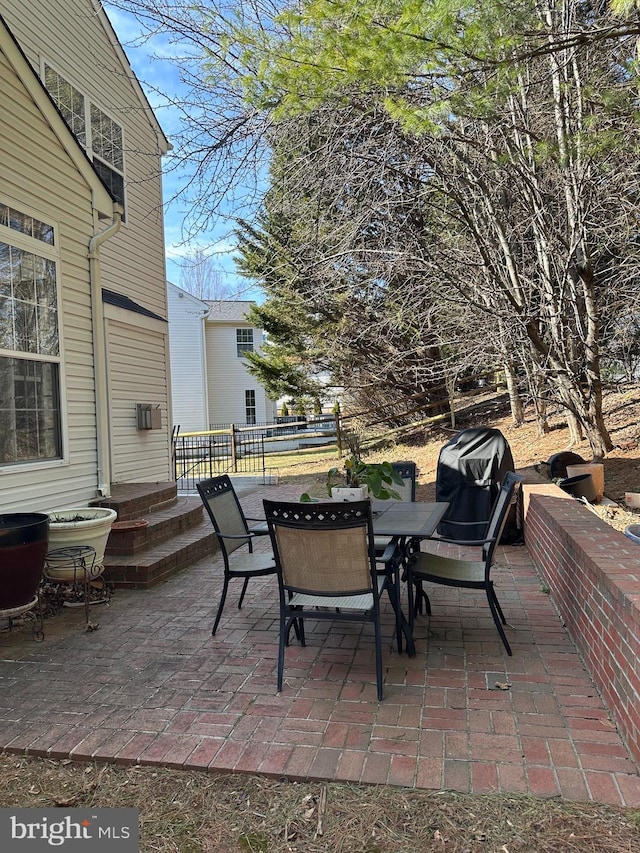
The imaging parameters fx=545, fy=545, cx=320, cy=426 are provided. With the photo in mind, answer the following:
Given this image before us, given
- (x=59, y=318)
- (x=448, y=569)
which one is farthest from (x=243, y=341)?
(x=448, y=569)

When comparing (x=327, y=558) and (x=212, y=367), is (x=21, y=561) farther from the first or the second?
(x=212, y=367)

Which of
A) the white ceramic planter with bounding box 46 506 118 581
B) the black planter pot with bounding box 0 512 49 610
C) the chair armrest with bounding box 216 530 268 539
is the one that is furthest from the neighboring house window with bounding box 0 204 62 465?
the chair armrest with bounding box 216 530 268 539

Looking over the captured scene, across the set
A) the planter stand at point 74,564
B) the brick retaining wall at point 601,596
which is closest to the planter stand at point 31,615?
the planter stand at point 74,564

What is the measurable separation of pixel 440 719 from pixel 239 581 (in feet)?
8.76

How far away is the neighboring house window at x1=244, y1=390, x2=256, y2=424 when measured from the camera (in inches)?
963

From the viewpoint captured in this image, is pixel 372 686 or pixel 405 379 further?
pixel 405 379

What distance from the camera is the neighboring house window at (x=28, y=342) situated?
4.33m

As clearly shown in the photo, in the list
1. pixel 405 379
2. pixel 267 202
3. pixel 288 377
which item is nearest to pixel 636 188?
pixel 267 202

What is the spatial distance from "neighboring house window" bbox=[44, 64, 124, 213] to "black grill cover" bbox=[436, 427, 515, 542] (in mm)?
5126

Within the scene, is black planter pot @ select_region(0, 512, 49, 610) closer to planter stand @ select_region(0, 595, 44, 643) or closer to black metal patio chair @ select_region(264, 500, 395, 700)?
planter stand @ select_region(0, 595, 44, 643)

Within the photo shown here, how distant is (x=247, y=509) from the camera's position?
26.1ft

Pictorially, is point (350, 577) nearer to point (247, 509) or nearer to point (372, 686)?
point (372, 686)

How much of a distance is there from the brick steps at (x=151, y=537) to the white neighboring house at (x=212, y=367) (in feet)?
54.1

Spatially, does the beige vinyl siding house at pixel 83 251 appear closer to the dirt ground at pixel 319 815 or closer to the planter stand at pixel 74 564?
→ the planter stand at pixel 74 564
